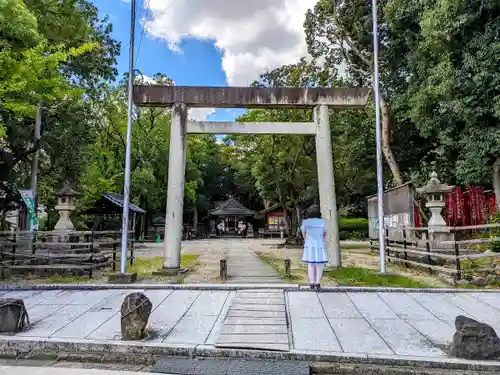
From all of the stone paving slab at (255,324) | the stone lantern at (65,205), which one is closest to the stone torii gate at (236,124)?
the stone paving slab at (255,324)

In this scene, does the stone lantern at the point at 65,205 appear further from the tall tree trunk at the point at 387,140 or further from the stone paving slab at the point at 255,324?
the tall tree trunk at the point at 387,140

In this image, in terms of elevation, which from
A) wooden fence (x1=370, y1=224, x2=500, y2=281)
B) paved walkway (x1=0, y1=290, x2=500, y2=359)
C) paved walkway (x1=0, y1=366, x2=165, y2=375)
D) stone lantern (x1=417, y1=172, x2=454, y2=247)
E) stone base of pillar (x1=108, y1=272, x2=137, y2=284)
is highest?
stone lantern (x1=417, y1=172, x2=454, y2=247)

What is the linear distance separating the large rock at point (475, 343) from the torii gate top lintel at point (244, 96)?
7.09 meters

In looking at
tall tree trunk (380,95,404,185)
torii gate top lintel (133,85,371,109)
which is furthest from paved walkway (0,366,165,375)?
tall tree trunk (380,95,404,185)

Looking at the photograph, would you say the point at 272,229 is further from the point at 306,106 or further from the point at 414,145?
the point at 306,106

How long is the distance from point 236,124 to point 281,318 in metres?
5.82

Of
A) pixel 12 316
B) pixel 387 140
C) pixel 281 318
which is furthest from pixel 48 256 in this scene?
pixel 387 140

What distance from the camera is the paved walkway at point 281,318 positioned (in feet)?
14.5

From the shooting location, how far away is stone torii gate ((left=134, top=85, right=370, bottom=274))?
955cm

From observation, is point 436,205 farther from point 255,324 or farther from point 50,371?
point 50,371

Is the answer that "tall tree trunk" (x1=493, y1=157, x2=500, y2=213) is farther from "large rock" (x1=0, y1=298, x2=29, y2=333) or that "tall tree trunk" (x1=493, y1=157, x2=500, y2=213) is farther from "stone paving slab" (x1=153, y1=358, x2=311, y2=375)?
"large rock" (x1=0, y1=298, x2=29, y2=333)

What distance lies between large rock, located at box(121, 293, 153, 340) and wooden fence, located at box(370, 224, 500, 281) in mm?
6624

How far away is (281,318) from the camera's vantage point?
5.36 metres

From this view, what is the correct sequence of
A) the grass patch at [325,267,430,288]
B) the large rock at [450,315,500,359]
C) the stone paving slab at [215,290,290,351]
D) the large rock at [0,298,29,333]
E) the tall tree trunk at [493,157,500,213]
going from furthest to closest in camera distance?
the tall tree trunk at [493,157,500,213] → the grass patch at [325,267,430,288] → the large rock at [0,298,29,333] → the stone paving slab at [215,290,290,351] → the large rock at [450,315,500,359]
